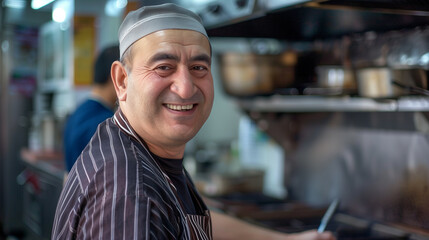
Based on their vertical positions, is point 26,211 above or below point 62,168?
below

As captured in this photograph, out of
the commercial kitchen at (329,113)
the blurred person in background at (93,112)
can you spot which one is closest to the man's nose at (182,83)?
the commercial kitchen at (329,113)

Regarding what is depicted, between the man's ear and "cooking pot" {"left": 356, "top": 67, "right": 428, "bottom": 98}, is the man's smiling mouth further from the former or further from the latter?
"cooking pot" {"left": 356, "top": 67, "right": 428, "bottom": 98}

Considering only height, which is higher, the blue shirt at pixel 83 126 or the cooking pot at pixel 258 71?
the cooking pot at pixel 258 71

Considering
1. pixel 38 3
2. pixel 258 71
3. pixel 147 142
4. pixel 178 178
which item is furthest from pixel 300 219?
pixel 38 3

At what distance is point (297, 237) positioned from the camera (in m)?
1.80

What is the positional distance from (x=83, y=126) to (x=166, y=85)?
1.63 meters

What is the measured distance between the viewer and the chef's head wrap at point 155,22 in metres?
1.20

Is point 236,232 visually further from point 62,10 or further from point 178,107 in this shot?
point 62,10

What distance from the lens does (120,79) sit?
1298 millimetres

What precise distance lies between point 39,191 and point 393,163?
333cm

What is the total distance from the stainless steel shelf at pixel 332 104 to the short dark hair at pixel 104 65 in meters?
0.84

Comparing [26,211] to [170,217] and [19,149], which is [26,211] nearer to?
[19,149]

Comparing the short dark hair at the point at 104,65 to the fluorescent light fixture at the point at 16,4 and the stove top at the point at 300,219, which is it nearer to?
the stove top at the point at 300,219

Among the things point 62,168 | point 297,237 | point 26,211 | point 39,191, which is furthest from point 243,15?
point 26,211
